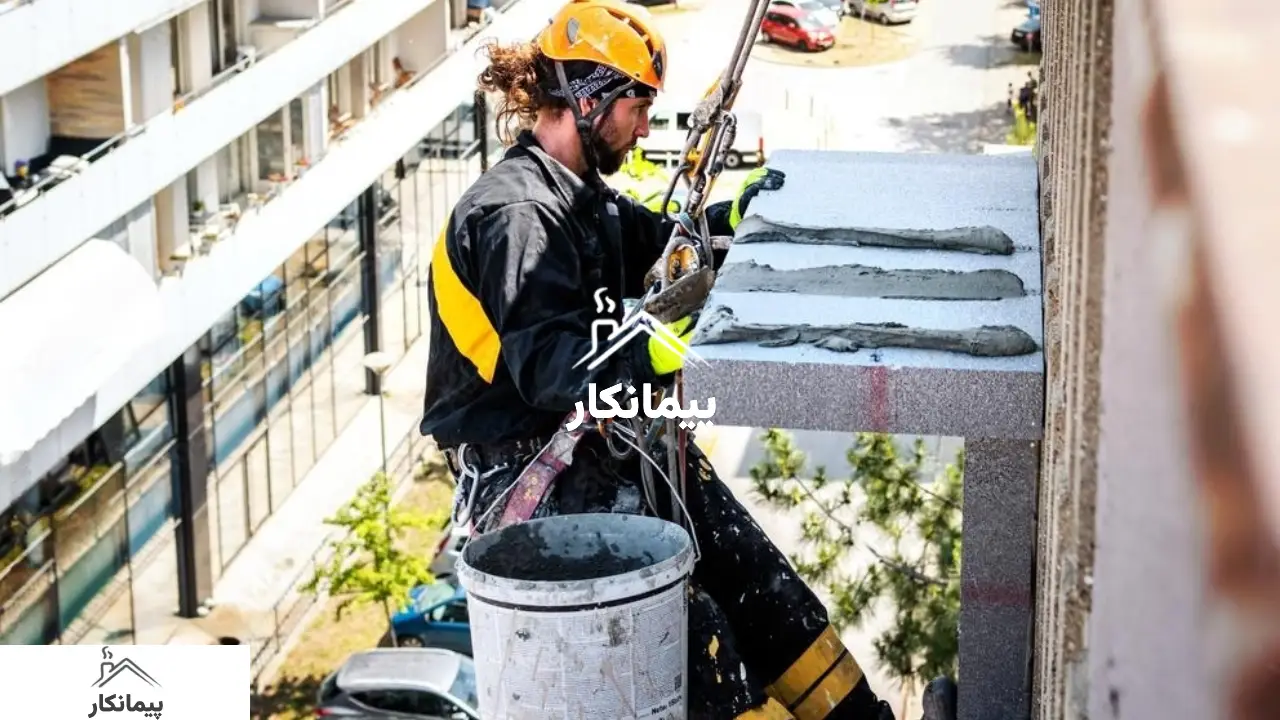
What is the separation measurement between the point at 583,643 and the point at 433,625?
1682 cm

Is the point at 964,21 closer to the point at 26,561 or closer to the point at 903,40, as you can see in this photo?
the point at 903,40

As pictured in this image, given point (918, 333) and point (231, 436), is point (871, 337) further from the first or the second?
point (231, 436)

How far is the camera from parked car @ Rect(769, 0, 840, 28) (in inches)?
1674

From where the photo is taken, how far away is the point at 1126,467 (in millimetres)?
1104

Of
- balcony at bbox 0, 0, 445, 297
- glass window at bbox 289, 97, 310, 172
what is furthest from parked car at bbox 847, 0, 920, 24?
glass window at bbox 289, 97, 310, 172

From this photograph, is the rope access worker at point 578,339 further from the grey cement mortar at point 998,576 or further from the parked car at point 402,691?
the parked car at point 402,691

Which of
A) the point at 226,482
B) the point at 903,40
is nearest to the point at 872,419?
the point at 226,482

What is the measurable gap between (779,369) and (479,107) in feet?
94.2

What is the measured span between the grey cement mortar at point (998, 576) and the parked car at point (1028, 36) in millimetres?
39049

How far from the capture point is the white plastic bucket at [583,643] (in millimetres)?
4551

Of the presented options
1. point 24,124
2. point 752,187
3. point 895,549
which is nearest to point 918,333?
point 752,187

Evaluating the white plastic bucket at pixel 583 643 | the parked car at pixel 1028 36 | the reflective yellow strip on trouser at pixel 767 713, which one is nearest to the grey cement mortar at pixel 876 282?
the white plastic bucket at pixel 583 643

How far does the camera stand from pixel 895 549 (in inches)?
488

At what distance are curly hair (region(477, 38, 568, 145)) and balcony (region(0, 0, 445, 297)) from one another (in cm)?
1066
